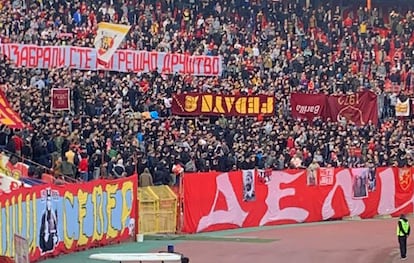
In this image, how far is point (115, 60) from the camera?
4141 centimetres

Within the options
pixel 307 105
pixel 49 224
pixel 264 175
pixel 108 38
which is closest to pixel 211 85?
pixel 307 105

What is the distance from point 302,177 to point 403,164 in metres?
5.50

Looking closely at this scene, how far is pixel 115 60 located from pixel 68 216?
14.7m

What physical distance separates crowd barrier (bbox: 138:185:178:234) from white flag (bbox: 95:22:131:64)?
6.86 metres

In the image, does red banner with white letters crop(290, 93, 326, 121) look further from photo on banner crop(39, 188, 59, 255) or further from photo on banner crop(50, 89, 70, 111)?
photo on banner crop(39, 188, 59, 255)

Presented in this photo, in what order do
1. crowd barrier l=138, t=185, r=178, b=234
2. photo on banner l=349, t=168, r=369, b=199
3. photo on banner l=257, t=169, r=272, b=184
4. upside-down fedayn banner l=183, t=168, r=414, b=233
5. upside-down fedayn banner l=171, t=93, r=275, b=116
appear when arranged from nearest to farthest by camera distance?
crowd barrier l=138, t=185, r=178, b=234, upside-down fedayn banner l=183, t=168, r=414, b=233, photo on banner l=257, t=169, r=272, b=184, photo on banner l=349, t=168, r=369, b=199, upside-down fedayn banner l=171, t=93, r=275, b=116

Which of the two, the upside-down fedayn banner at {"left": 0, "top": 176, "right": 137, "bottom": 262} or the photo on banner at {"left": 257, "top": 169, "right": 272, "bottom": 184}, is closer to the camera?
the upside-down fedayn banner at {"left": 0, "top": 176, "right": 137, "bottom": 262}

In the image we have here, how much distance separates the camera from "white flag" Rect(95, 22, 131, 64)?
37.7 meters

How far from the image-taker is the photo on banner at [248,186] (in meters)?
36.0

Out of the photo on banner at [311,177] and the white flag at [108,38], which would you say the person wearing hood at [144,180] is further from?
the photo on banner at [311,177]

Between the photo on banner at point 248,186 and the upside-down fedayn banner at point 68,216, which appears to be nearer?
the upside-down fedayn banner at point 68,216

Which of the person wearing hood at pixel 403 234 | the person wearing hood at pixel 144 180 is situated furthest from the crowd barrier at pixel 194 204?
the person wearing hood at pixel 403 234

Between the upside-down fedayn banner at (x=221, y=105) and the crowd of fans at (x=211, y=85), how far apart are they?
30 cm

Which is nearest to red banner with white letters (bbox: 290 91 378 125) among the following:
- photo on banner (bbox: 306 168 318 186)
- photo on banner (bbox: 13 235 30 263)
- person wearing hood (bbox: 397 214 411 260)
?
photo on banner (bbox: 306 168 318 186)
